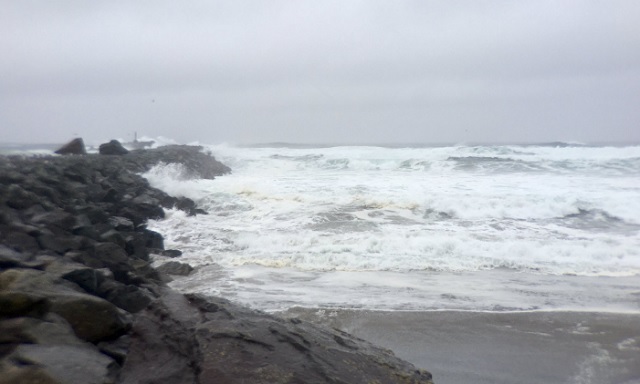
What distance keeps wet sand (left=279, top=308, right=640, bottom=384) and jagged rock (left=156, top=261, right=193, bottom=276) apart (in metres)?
2.46

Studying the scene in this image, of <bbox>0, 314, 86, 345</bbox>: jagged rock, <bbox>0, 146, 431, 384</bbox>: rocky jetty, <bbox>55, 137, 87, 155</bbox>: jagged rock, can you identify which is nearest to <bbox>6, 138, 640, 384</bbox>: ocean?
<bbox>0, 146, 431, 384</bbox>: rocky jetty

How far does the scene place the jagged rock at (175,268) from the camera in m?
8.01

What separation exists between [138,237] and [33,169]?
3.22 metres

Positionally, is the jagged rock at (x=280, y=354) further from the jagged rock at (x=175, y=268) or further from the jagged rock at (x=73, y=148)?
the jagged rock at (x=73, y=148)

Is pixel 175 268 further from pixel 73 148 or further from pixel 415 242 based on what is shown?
pixel 73 148

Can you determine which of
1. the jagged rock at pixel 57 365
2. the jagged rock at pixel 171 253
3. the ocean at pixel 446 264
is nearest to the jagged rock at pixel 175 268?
the ocean at pixel 446 264

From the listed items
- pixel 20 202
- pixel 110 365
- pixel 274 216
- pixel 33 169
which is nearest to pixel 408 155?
pixel 274 216

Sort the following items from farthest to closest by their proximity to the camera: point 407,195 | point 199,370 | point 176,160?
point 176,160
point 407,195
point 199,370

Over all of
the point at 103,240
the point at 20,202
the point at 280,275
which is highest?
the point at 20,202

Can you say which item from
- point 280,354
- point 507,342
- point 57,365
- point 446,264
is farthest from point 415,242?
point 57,365

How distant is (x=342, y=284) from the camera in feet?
25.0

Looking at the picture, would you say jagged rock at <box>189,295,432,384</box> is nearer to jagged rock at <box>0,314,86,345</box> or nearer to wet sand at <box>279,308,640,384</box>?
jagged rock at <box>0,314,86,345</box>

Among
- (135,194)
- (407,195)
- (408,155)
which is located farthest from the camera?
(408,155)

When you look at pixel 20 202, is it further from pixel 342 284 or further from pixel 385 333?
pixel 385 333
